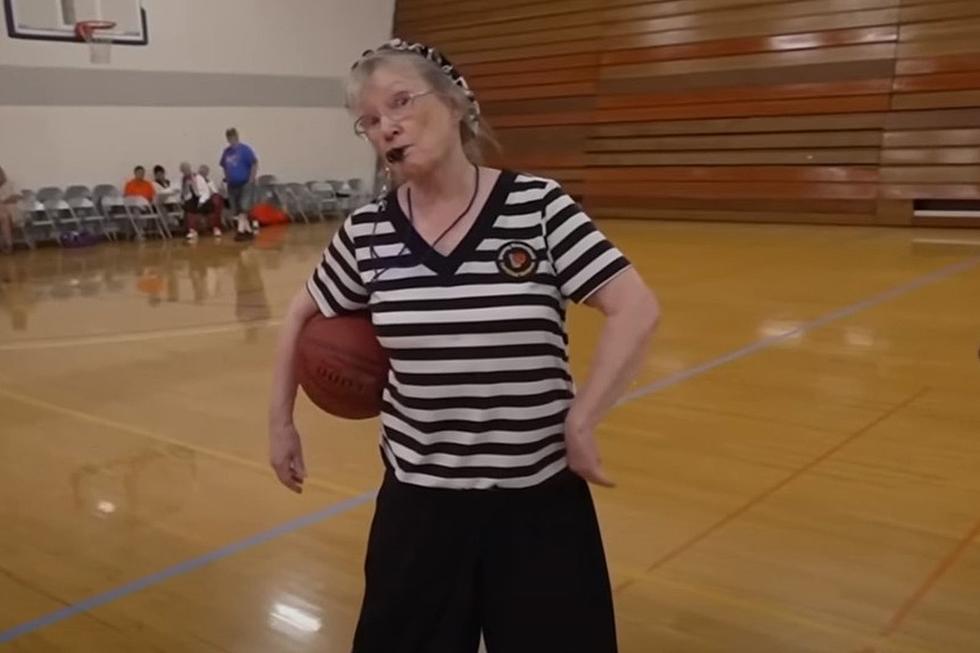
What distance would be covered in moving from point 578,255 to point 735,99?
14303mm

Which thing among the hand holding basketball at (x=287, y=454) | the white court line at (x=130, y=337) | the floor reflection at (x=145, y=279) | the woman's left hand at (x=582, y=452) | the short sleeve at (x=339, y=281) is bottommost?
the floor reflection at (x=145, y=279)

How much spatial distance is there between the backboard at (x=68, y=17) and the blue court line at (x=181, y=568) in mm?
13107

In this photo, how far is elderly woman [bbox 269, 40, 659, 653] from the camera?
183 centimetres

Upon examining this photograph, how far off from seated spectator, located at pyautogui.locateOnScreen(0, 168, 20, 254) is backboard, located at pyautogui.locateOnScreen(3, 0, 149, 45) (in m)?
2.16

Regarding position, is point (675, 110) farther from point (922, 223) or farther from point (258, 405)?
point (258, 405)

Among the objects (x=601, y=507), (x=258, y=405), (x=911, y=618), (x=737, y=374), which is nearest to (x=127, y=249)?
(x=258, y=405)

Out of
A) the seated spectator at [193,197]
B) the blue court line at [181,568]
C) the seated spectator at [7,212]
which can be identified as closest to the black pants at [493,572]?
the blue court line at [181,568]

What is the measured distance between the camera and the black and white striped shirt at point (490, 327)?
1.82 m

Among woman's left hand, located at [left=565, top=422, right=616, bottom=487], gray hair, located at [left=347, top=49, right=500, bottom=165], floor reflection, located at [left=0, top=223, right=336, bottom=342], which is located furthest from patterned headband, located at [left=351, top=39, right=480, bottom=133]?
floor reflection, located at [left=0, top=223, right=336, bottom=342]

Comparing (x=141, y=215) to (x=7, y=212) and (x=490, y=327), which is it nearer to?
(x=7, y=212)

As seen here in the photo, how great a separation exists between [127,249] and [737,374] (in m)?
11.1

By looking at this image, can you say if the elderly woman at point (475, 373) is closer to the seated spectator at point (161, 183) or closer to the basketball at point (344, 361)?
the basketball at point (344, 361)

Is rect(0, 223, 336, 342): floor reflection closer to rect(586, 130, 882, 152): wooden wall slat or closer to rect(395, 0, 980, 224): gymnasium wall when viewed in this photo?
rect(395, 0, 980, 224): gymnasium wall

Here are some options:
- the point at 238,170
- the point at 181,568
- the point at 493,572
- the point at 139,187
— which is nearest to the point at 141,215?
the point at 139,187
